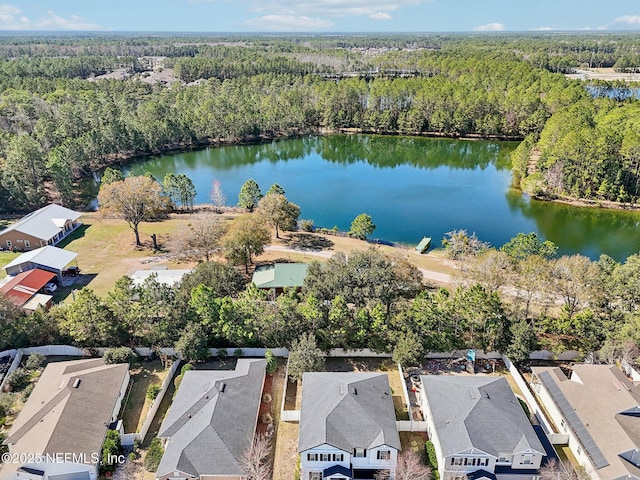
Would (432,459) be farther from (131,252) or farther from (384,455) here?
(131,252)

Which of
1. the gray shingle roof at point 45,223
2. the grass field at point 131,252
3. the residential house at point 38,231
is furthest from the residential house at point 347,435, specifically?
the gray shingle roof at point 45,223

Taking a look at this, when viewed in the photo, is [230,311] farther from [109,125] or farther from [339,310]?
[109,125]

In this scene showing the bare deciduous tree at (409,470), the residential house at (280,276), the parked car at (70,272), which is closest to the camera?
the bare deciduous tree at (409,470)

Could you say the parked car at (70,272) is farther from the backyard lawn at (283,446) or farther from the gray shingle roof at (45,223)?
the backyard lawn at (283,446)

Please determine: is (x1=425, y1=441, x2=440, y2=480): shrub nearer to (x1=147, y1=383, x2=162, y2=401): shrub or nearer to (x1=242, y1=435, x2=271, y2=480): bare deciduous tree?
(x1=242, y1=435, x2=271, y2=480): bare deciduous tree

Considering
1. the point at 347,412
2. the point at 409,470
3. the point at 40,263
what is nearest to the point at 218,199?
the point at 40,263

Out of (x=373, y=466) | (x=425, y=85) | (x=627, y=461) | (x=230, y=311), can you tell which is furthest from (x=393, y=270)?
(x=425, y=85)

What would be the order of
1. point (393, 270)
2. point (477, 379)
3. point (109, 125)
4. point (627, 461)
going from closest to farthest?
point (627, 461), point (477, 379), point (393, 270), point (109, 125)
